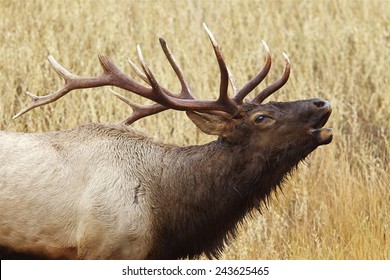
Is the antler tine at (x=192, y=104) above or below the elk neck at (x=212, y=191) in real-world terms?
above

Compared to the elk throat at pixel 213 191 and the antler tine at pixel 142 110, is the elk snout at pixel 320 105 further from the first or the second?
the antler tine at pixel 142 110

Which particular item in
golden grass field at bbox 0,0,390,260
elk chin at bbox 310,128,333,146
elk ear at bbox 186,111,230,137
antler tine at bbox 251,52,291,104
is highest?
antler tine at bbox 251,52,291,104

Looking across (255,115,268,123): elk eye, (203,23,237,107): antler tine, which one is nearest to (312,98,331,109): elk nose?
(255,115,268,123): elk eye

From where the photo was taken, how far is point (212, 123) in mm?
4324

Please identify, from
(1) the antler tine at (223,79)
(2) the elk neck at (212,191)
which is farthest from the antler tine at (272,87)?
(2) the elk neck at (212,191)

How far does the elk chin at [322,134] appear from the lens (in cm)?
409

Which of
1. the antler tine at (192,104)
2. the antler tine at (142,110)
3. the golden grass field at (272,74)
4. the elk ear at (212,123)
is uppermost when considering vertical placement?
the antler tine at (192,104)

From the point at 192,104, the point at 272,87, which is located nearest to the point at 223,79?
the point at 192,104

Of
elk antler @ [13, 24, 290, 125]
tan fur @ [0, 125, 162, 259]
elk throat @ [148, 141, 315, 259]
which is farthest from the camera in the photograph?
elk antler @ [13, 24, 290, 125]

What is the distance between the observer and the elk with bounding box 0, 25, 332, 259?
3.98 m

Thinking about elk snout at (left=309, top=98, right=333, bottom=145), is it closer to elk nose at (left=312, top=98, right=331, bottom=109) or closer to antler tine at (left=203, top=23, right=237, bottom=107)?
elk nose at (left=312, top=98, right=331, bottom=109)

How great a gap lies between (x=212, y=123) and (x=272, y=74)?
300 cm

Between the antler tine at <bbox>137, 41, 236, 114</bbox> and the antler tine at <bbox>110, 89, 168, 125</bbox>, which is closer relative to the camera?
the antler tine at <bbox>137, 41, 236, 114</bbox>

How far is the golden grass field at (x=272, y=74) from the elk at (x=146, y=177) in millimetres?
776
